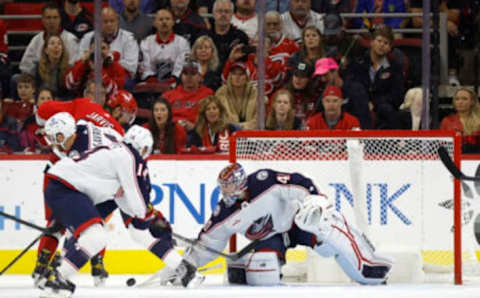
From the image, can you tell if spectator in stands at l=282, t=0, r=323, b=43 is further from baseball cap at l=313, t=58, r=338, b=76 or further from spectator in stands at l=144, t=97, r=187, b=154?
spectator in stands at l=144, t=97, r=187, b=154

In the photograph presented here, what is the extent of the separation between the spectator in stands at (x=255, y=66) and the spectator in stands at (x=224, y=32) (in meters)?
0.05

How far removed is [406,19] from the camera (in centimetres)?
797

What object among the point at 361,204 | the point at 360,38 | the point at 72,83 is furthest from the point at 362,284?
the point at 72,83

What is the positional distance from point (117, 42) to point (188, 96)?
669 millimetres

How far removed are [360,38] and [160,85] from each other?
4.71ft

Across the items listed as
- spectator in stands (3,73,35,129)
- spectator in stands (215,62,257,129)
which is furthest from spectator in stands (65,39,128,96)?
spectator in stands (215,62,257,129)

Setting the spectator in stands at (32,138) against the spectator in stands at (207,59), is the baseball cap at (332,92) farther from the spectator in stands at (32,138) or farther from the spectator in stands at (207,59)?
the spectator in stands at (32,138)

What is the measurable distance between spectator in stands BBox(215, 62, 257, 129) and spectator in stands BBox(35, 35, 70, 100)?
3.66ft

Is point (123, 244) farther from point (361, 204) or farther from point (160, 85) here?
point (361, 204)

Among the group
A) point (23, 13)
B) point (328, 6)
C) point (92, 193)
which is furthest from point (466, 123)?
point (23, 13)

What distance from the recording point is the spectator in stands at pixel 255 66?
7652mm

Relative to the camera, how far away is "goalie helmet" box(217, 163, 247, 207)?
20.2 feet

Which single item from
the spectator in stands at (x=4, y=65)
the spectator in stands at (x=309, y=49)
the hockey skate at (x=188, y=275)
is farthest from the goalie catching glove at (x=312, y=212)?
the spectator in stands at (x=4, y=65)

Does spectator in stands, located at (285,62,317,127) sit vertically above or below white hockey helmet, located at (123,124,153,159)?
above
